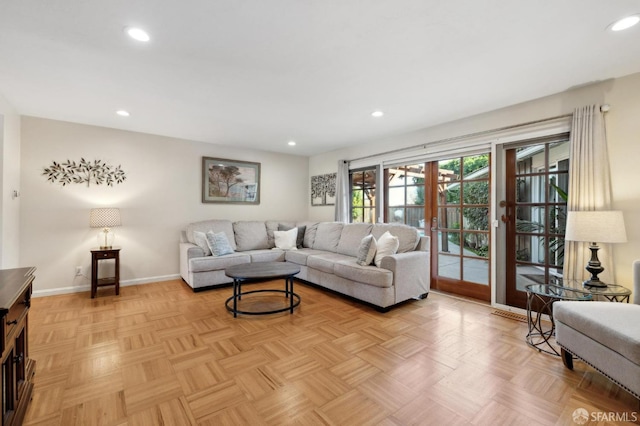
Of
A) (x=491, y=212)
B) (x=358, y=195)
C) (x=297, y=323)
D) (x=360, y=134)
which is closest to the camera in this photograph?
(x=297, y=323)

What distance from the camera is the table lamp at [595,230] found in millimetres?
2156

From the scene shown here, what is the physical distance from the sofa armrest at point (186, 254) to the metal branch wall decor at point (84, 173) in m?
1.34

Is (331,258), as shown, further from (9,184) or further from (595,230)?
(9,184)

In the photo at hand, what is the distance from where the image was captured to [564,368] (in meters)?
1.98

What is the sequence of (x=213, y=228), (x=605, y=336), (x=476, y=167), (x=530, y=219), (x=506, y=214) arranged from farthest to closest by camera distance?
(x=213, y=228)
(x=476, y=167)
(x=506, y=214)
(x=530, y=219)
(x=605, y=336)

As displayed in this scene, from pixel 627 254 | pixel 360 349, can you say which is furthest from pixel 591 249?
pixel 360 349

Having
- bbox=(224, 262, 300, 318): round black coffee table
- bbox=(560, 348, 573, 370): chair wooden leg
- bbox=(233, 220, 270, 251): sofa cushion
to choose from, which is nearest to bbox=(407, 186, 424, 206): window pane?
bbox=(224, 262, 300, 318): round black coffee table

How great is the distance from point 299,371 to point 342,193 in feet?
11.4

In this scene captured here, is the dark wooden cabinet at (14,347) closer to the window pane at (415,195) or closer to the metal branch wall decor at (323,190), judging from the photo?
the window pane at (415,195)

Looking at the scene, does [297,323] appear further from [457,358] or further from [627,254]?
[627,254]

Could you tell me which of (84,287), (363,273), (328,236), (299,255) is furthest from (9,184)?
(363,273)

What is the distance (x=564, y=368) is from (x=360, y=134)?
3.47m

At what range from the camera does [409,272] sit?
3279 mm

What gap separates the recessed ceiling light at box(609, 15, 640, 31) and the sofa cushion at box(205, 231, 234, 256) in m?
4.41
